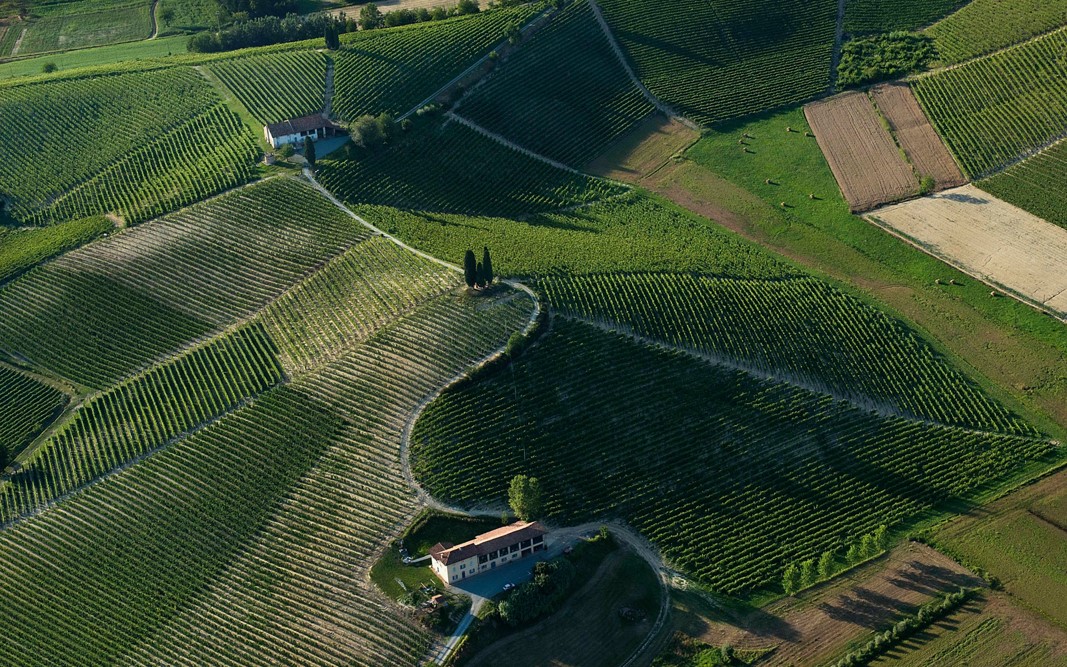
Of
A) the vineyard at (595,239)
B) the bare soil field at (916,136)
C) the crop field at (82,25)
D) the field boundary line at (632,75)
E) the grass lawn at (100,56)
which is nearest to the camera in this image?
the vineyard at (595,239)

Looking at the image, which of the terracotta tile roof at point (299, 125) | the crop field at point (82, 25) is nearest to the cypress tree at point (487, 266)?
the terracotta tile roof at point (299, 125)

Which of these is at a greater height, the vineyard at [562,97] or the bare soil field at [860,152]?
the vineyard at [562,97]

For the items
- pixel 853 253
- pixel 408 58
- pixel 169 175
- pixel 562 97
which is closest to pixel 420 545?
pixel 169 175

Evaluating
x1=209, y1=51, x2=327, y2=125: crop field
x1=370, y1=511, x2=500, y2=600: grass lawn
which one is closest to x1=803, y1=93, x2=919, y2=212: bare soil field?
x1=209, y1=51, x2=327, y2=125: crop field

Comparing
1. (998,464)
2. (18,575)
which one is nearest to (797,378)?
(998,464)

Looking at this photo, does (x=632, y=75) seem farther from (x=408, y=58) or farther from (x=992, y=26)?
(x=992, y=26)

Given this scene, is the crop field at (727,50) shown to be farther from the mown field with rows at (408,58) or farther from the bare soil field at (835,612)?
the bare soil field at (835,612)
